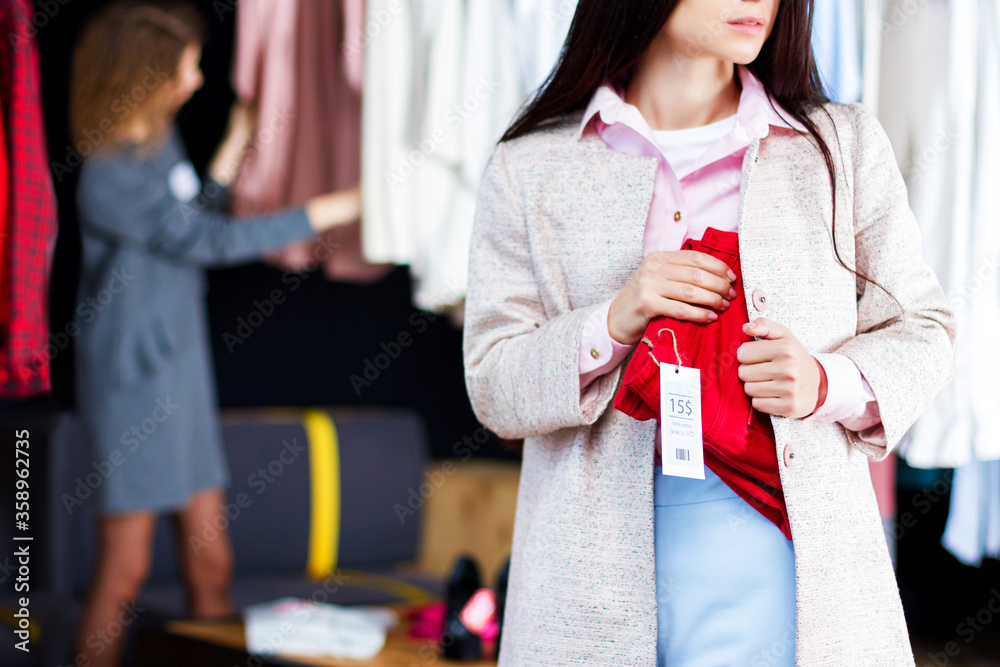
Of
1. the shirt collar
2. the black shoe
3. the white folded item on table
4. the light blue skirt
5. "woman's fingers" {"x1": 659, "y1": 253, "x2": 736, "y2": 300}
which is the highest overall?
the shirt collar

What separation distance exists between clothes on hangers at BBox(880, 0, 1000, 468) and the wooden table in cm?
100

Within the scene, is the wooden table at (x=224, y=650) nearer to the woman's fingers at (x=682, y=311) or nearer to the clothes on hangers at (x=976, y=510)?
the clothes on hangers at (x=976, y=510)

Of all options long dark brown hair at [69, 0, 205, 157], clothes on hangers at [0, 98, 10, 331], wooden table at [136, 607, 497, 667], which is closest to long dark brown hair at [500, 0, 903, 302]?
clothes on hangers at [0, 98, 10, 331]

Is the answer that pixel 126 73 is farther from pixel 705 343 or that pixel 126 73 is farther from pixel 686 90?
pixel 705 343

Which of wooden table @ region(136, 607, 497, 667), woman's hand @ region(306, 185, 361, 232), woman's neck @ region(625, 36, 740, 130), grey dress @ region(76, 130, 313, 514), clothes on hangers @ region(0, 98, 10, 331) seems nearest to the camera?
woman's neck @ region(625, 36, 740, 130)

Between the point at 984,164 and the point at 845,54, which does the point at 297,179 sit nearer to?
the point at 845,54

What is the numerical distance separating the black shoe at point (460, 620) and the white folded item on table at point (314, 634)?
0.16 meters

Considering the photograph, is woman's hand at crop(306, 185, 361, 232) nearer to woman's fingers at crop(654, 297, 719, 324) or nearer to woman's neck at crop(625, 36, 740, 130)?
woman's neck at crop(625, 36, 740, 130)

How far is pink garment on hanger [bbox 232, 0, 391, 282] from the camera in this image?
7.64 feet

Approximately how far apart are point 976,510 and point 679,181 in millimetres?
793

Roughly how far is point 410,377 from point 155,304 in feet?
4.53

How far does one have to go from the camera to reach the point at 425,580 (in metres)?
3.19

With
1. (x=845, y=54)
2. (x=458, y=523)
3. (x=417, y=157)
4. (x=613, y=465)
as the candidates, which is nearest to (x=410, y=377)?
(x=458, y=523)

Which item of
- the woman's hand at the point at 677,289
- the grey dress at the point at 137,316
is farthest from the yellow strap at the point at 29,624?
the woman's hand at the point at 677,289
